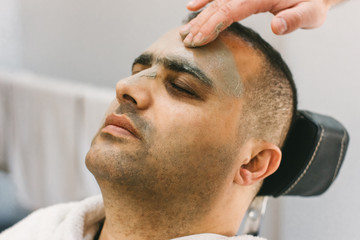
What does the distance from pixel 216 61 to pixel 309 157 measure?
41 cm

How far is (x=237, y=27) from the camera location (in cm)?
115

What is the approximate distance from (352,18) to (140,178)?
0.91 m

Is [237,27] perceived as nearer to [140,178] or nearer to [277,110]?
[277,110]

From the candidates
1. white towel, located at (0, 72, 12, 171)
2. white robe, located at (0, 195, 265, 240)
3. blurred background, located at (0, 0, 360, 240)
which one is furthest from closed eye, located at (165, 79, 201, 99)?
white towel, located at (0, 72, 12, 171)

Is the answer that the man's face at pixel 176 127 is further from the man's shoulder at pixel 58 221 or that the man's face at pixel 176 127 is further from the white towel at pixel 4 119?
the white towel at pixel 4 119

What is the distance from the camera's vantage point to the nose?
3.33ft

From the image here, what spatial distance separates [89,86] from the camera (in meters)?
2.11

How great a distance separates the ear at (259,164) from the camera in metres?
1.11

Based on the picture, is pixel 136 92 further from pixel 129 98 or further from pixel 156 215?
pixel 156 215

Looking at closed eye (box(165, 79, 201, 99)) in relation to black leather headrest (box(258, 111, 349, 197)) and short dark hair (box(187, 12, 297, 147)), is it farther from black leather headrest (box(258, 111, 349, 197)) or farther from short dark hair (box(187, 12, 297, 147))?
black leather headrest (box(258, 111, 349, 197))

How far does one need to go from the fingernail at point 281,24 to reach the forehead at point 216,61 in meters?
0.16

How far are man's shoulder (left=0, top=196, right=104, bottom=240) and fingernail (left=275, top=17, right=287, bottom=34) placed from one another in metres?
0.81

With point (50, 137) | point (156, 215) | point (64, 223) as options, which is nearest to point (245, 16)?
point (156, 215)

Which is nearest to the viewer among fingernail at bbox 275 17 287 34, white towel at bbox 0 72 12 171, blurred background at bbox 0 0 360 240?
fingernail at bbox 275 17 287 34
